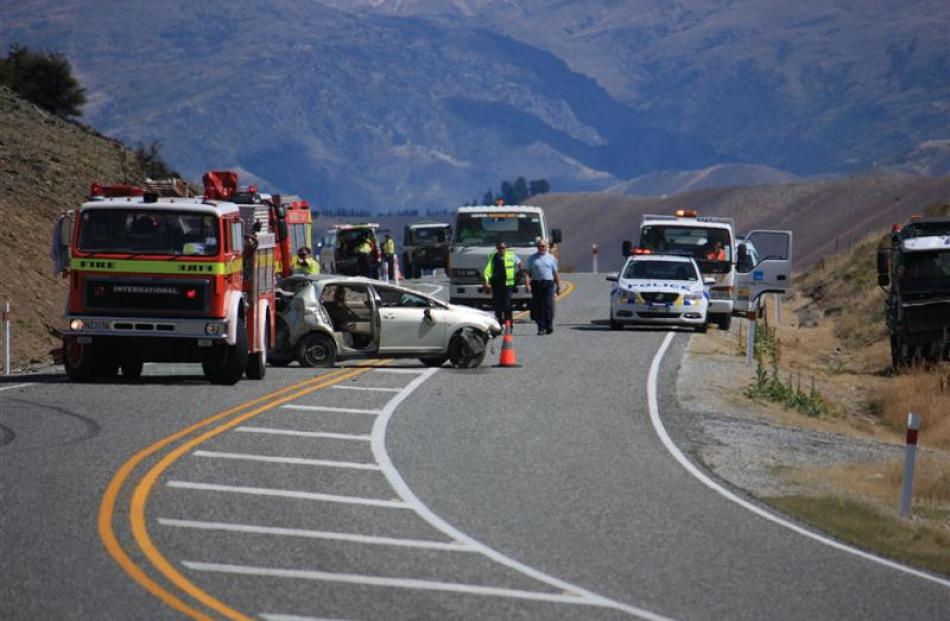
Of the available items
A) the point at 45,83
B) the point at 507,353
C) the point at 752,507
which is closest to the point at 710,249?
the point at 507,353

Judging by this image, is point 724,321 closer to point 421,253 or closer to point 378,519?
point 378,519

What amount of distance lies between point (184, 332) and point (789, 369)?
16505 millimetres

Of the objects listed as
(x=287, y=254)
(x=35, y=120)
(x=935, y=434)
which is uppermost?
(x=35, y=120)

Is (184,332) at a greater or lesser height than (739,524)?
greater

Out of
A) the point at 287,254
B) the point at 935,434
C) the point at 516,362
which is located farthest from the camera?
the point at 287,254

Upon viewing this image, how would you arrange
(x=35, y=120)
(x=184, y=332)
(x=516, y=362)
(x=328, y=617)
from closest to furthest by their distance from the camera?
(x=328, y=617), (x=184, y=332), (x=516, y=362), (x=35, y=120)

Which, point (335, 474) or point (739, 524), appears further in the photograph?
point (335, 474)

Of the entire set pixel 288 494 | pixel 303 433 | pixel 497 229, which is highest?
pixel 497 229

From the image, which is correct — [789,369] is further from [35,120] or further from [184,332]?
[35,120]

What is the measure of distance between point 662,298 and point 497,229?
14.1 ft

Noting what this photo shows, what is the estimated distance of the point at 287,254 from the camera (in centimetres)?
3306

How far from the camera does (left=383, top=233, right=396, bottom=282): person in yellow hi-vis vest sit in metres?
55.8

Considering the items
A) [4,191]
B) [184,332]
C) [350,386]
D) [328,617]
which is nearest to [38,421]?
[184,332]

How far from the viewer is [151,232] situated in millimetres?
23312
